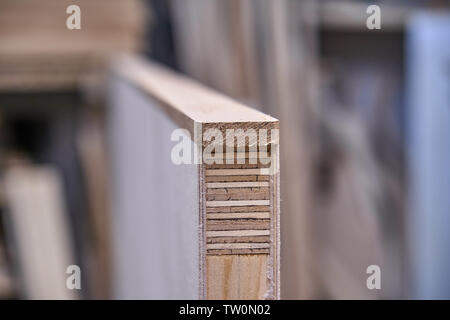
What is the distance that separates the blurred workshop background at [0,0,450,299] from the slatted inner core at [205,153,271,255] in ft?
4.82

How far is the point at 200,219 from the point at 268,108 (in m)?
1.03

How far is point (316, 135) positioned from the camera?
2230mm

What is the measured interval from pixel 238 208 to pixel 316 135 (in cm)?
151

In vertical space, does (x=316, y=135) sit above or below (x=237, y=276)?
above

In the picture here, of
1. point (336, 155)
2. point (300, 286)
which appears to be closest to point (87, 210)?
point (336, 155)

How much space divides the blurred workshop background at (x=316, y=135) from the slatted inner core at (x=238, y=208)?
4.82ft

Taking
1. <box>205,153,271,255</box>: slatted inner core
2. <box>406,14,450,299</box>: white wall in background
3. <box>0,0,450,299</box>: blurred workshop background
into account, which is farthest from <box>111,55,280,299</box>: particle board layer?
<box>406,14,450,299</box>: white wall in background

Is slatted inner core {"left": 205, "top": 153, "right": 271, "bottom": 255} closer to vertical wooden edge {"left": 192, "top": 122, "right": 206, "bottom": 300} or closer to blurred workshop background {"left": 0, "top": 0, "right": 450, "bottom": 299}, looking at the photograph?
vertical wooden edge {"left": 192, "top": 122, "right": 206, "bottom": 300}

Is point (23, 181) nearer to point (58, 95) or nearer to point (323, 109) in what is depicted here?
point (58, 95)

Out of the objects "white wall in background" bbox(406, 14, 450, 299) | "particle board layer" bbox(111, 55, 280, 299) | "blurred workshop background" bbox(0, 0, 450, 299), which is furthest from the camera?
"white wall in background" bbox(406, 14, 450, 299)

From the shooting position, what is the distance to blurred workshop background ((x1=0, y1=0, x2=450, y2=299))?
7.77ft

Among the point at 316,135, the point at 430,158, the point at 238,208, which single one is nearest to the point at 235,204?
the point at 238,208

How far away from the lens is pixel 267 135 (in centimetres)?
73

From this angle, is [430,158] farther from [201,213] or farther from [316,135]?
[201,213]
